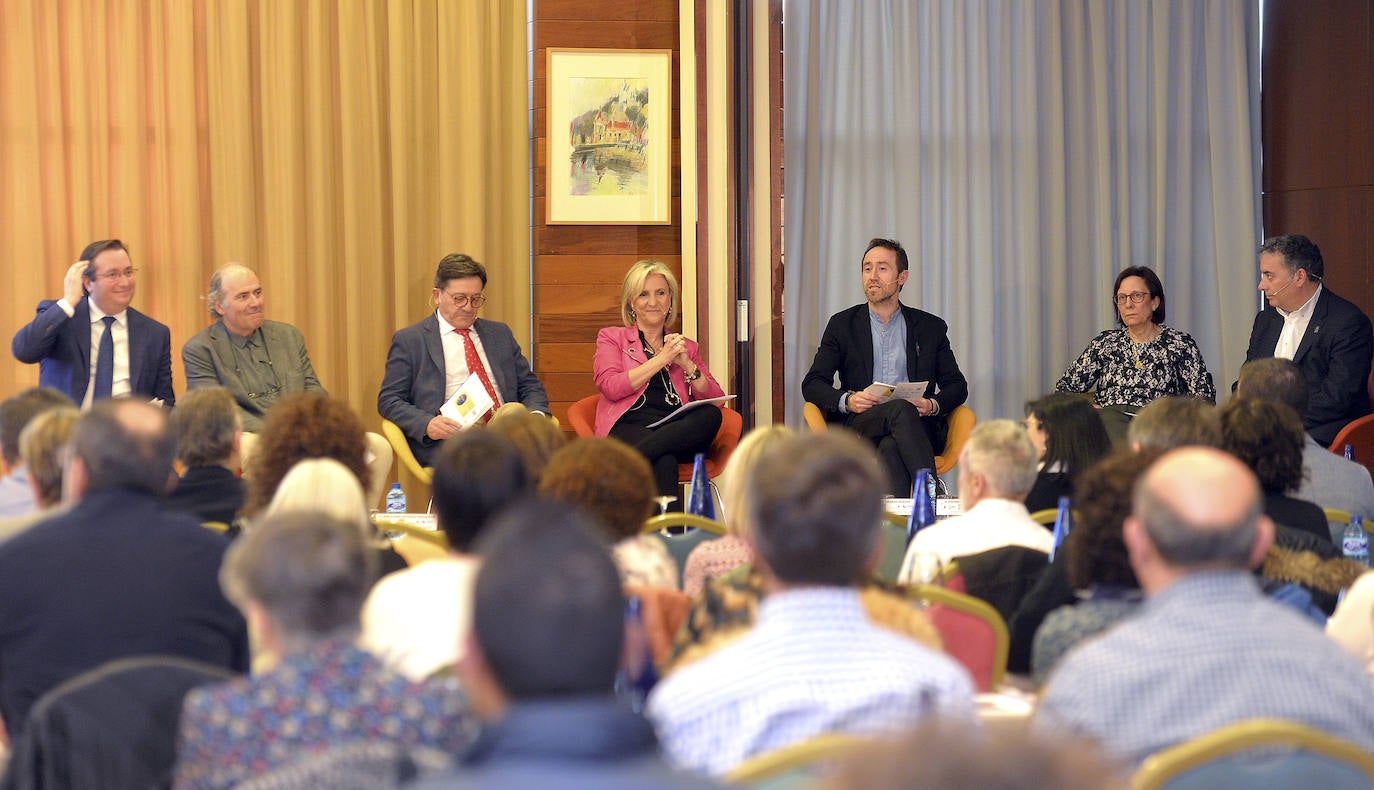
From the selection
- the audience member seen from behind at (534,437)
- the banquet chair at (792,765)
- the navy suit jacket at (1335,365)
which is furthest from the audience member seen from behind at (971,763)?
the navy suit jacket at (1335,365)

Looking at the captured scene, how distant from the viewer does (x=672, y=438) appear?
21.5ft

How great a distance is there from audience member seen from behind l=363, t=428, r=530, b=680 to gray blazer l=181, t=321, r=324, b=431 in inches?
155

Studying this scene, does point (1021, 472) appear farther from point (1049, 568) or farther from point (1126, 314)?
point (1126, 314)

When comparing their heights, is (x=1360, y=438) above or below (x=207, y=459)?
below

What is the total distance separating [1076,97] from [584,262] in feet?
9.69

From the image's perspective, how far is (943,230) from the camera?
8.07 meters

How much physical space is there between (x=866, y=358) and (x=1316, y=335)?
6.84 feet

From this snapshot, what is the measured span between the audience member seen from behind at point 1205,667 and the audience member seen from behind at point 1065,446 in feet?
7.26

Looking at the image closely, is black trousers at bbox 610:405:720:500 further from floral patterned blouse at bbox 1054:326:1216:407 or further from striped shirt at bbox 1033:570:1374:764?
striped shirt at bbox 1033:570:1374:764

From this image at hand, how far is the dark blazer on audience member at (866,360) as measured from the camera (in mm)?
6980

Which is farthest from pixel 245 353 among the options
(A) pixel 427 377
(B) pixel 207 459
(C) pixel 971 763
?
(C) pixel 971 763

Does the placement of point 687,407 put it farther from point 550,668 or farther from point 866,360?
point 550,668

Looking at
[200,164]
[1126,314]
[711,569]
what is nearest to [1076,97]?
[1126,314]

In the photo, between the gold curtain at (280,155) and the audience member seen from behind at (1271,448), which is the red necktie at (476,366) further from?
the audience member seen from behind at (1271,448)
